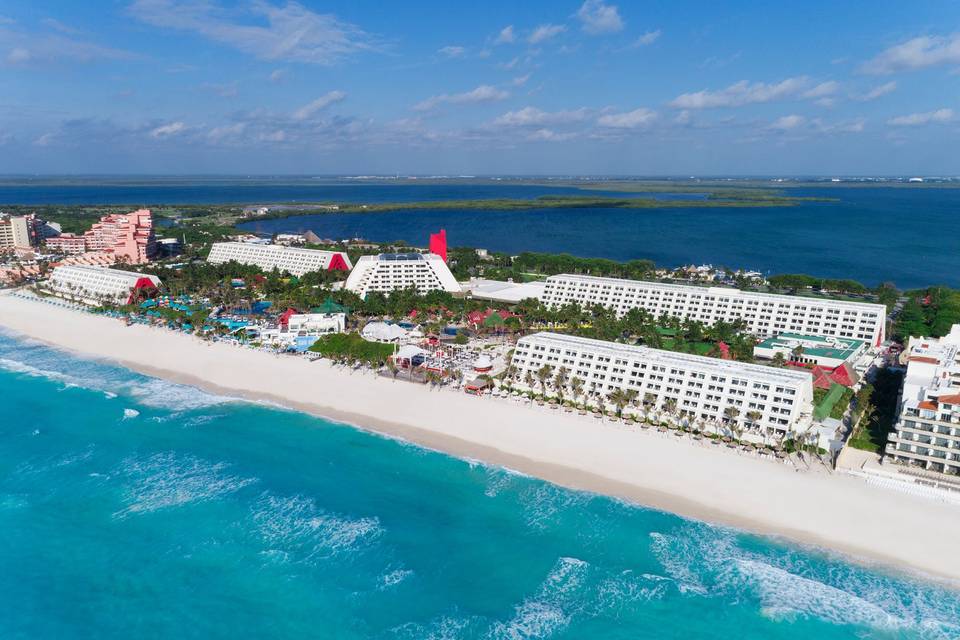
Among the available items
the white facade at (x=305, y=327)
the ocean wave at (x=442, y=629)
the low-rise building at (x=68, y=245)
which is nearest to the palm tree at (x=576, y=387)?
the ocean wave at (x=442, y=629)

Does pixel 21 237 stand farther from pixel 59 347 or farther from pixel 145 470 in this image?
pixel 145 470

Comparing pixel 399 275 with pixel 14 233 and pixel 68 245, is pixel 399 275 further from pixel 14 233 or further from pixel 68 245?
pixel 14 233

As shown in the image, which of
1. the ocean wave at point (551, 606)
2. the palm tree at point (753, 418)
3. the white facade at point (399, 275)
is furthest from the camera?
the white facade at point (399, 275)

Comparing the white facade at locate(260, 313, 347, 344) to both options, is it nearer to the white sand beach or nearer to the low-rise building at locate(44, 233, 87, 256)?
the white sand beach

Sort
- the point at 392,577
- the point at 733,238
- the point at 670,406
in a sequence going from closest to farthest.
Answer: the point at 392,577
the point at 670,406
the point at 733,238

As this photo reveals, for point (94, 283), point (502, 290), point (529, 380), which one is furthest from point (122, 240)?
point (529, 380)

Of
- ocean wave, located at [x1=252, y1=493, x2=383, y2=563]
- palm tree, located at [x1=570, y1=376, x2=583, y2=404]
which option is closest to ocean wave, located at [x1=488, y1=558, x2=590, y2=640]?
ocean wave, located at [x1=252, y1=493, x2=383, y2=563]

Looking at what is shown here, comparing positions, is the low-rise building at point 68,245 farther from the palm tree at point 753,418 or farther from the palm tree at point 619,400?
the palm tree at point 753,418
